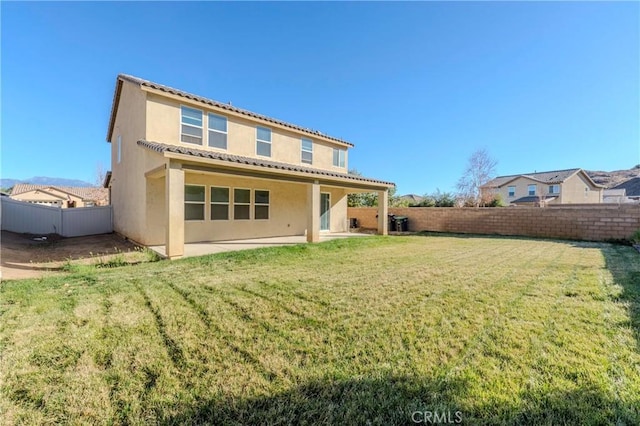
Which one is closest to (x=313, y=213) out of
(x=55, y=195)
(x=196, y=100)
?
(x=196, y=100)

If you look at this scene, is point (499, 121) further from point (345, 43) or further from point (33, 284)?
point (33, 284)

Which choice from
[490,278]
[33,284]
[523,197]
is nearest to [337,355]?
[490,278]

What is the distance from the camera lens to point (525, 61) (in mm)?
12461

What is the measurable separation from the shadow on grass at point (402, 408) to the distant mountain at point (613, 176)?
67529mm

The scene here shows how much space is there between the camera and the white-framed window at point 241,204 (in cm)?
1323

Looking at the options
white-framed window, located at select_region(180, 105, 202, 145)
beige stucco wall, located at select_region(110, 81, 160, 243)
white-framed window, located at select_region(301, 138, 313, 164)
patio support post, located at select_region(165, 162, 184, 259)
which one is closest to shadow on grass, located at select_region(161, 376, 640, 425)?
patio support post, located at select_region(165, 162, 184, 259)

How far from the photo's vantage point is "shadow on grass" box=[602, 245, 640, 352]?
3734 millimetres

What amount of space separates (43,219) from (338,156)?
17.1 metres

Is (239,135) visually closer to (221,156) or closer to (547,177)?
(221,156)

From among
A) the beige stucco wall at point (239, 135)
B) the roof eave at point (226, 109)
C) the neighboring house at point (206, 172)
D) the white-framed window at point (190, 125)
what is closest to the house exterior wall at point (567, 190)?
the beige stucco wall at point (239, 135)

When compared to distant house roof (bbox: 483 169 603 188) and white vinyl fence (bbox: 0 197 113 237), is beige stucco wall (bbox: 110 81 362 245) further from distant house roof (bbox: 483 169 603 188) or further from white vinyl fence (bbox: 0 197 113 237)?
distant house roof (bbox: 483 169 603 188)

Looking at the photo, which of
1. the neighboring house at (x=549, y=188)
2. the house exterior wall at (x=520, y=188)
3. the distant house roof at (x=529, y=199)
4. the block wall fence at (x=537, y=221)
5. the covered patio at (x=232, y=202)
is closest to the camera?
the covered patio at (x=232, y=202)

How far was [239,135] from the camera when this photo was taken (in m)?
13.1

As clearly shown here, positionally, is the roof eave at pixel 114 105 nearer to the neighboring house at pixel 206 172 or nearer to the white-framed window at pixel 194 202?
the neighboring house at pixel 206 172
